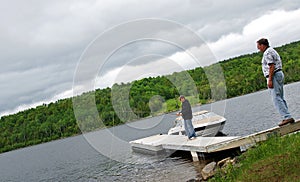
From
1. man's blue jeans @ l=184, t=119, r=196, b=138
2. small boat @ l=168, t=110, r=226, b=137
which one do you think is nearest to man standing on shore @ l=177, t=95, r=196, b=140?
man's blue jeans @ l=184, t=119, r=196, b=138

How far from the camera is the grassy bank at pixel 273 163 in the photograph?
797cm

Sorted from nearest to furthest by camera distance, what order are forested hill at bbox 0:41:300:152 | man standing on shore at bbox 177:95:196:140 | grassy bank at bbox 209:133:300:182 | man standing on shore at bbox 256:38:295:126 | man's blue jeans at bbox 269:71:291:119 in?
grassy bank at bbox 209:133:300:182
man standing on shore at bbox 256:38:295:126
man's blue jeans at bbox 269:71:291:119
man standing on shore at bbox 177:95:196:140
forested hill at bbox 0:41:300:152

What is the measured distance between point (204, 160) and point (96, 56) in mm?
9504

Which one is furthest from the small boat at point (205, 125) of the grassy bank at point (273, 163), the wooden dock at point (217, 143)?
the grassy bank at point (273, 163)

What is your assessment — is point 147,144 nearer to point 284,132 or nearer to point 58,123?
point 284,132

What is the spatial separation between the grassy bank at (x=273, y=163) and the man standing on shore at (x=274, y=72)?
109 cm

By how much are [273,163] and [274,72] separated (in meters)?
3.19

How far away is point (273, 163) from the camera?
877 cm

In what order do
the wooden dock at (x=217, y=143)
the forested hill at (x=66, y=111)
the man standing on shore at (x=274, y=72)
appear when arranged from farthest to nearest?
1. the forested hill at (x=66, y=111)
2. the wooden dock at (x=217, y=143)
3. the man standing on shore at (x=274, y=72)

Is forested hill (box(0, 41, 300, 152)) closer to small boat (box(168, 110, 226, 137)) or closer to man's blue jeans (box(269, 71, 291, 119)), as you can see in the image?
small boat (box(168, 110, 226, 137))

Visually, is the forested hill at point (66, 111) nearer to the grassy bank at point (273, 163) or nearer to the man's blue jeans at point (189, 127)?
the man's blue jeans at point (189, 127)

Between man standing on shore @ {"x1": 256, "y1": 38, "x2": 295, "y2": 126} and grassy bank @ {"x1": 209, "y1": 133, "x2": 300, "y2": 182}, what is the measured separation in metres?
1.09

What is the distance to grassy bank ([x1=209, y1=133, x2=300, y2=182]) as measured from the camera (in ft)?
26.1

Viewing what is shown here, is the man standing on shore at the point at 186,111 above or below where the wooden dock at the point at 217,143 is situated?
above
